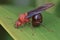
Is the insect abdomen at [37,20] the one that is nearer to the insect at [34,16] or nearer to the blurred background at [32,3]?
the insect at [34,16]

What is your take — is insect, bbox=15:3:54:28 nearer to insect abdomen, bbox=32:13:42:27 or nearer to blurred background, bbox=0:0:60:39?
insect abdomen, bbox=32:13:42:27

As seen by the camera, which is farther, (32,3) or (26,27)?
(32,3)

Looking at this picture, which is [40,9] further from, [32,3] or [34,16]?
[32,3]

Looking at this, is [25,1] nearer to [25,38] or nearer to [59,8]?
[59,8]

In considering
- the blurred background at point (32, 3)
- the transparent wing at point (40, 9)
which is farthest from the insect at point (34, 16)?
the blurred background at point (32, 3)

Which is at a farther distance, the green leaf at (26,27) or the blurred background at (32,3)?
the blurred background at (32,3)

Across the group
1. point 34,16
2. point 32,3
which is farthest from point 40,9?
point 32,3

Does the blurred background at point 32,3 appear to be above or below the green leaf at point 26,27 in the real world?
above

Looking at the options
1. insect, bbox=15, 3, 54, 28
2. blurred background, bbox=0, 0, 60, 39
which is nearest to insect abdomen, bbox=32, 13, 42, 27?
insect, bbox=15, 3, 54, 28
